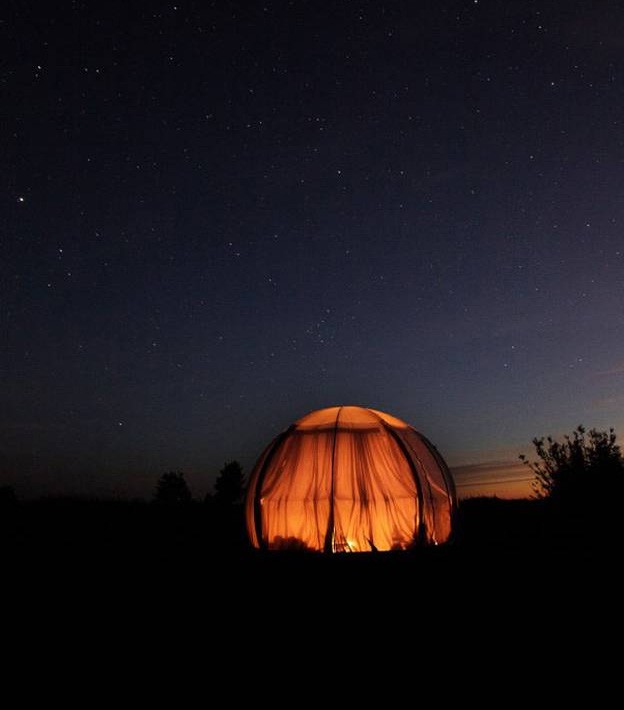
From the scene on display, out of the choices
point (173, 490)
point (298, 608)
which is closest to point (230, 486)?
point (173, 490)

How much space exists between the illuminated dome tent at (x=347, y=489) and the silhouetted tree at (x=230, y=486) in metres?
5.46

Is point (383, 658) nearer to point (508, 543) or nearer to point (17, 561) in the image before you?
point (508, 543)

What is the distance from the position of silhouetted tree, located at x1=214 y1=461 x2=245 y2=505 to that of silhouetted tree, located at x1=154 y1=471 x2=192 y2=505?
665 millimetres

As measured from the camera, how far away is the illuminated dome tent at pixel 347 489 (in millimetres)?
5512

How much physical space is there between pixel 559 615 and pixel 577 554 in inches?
87.6

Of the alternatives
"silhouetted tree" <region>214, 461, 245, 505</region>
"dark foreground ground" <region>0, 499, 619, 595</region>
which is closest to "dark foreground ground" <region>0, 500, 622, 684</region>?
"dark foreground ground" <region>0, 499, 619, 595</region>

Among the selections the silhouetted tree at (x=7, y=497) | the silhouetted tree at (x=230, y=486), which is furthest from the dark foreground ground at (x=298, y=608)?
the silhouetted tree at (x=230, y=486)

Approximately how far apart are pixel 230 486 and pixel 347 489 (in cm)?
677

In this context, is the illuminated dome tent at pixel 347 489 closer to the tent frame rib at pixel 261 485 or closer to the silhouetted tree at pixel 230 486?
the tent frame rib at pixel 261 485

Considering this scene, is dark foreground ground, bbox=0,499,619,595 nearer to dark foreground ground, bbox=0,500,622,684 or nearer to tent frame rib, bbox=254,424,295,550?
dark foreground ground, bbox=0,500,622,684

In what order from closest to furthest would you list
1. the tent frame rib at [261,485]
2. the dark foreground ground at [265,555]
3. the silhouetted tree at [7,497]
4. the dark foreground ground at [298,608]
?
the dark foreground ground at [298,608]
the dark foreground ground at [265,555]
the tent frame rib at [261,485]
the silhouetted tree at [7,497]

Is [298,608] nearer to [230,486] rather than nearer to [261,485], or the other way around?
[261,485]

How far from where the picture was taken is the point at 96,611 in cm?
399

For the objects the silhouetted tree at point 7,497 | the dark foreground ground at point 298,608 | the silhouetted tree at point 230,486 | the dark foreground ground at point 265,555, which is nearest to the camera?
the dark foreground ground at point 298,608
